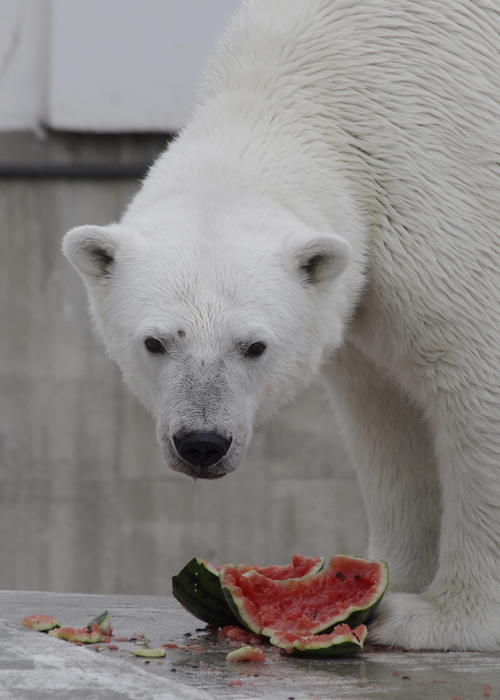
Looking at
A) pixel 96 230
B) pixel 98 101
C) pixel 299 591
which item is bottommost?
pixel 299 591

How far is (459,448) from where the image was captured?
3.82m

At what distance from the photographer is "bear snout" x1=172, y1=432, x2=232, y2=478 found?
10.6 feet

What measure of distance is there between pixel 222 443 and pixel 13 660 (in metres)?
0.92

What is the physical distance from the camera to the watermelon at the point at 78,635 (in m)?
3.34

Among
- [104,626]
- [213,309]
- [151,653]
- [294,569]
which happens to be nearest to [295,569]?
[294,569]

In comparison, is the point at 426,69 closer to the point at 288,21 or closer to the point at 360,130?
the point at 360,130

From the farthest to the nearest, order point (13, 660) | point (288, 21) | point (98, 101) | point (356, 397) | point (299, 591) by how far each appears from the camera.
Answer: point (98, 101), point (356, 397), point (288, 21), point (299, 591), point (13, 660)

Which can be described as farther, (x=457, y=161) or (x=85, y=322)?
(x=85, y=322)

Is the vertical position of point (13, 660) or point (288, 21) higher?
point (288, 21)

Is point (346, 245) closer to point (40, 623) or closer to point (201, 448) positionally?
point (201, 448)

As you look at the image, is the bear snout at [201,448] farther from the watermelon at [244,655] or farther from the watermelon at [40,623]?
the watermelon at [40,623]

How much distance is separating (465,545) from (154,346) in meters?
1.44

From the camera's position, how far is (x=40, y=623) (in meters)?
3.54

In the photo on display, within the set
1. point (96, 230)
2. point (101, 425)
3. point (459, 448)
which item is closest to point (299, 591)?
point (459, 448)
